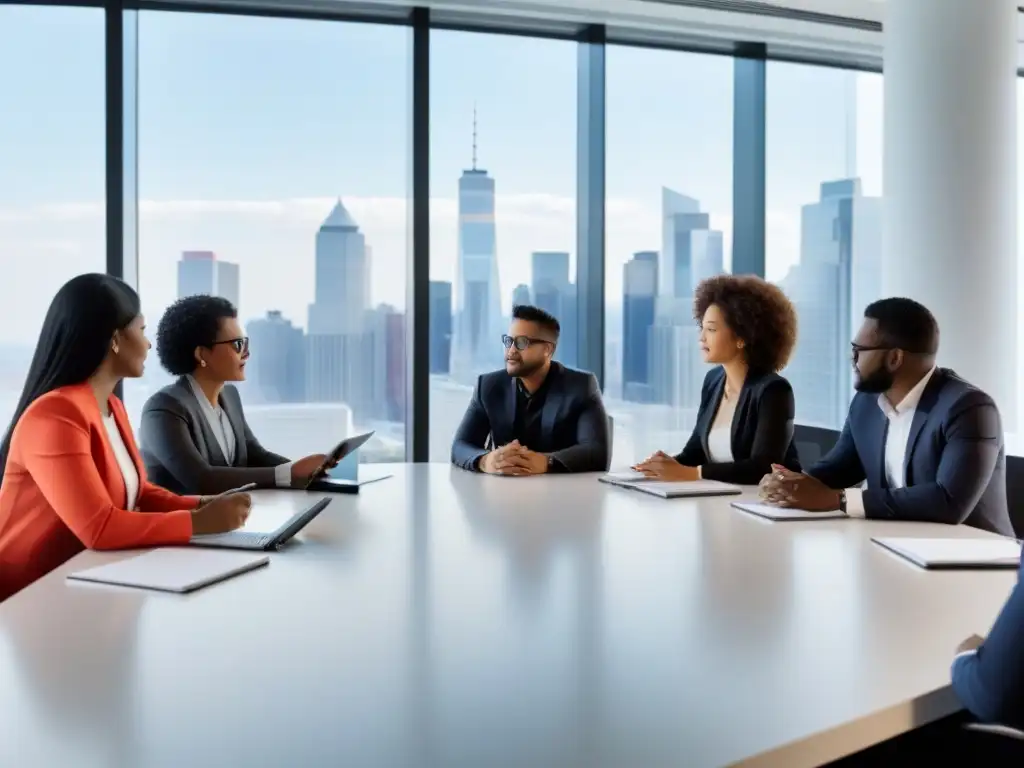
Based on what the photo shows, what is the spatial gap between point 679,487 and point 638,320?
281 cm

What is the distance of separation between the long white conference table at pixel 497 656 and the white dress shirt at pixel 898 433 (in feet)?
1.97

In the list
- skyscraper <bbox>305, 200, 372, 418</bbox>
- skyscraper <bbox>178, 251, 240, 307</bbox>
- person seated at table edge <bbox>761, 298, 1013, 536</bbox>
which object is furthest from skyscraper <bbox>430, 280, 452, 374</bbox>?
person seated at table edge <bbox>761, 298, 1013, 536</bbox>

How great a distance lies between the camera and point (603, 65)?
17.8ft

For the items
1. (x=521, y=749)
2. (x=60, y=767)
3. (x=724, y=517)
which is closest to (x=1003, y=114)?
(x=724, y=517)

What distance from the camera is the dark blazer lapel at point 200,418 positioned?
2.99m

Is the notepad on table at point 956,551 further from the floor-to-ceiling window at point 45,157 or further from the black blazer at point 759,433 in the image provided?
the floor-to-ceiling window at point 45,157

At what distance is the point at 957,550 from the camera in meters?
2.06

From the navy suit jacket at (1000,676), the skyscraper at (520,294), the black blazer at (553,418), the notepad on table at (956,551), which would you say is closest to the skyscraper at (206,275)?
the skyscraper at (520,294)

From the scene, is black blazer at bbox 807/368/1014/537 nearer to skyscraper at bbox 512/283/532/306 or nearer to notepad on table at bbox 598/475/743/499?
notepad on table at bbox 598/475/743/499

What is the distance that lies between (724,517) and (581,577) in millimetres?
838

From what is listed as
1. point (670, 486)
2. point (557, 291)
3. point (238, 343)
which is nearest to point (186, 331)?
point (238, 343)

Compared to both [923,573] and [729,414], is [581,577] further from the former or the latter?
[729,414]

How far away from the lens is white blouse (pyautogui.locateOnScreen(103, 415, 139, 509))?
2.41m

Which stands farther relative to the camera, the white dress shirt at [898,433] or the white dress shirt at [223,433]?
the white dress shirt at [223,433]
